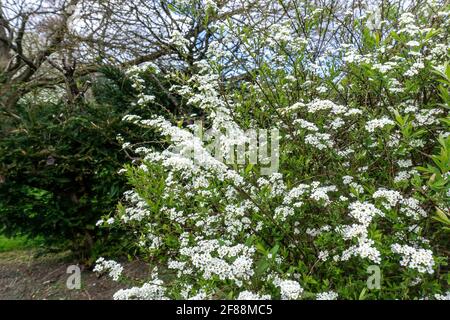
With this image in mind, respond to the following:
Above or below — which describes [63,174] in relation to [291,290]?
above

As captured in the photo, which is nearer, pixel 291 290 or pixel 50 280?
pixel 291 290

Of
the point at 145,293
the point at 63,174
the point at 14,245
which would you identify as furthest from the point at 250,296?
the point at 14,245

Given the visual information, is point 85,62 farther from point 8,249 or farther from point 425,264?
point 425,264

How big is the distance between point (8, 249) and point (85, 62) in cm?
347

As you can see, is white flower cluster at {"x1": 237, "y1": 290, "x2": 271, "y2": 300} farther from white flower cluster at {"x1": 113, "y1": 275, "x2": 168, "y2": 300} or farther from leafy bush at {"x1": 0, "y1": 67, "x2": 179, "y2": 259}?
leafy bush at {"x1": 0, "y1": 67, "x2": 179, "y2": 259}

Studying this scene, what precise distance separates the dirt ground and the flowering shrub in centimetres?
187

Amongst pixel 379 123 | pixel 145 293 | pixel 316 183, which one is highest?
pixel 379 123

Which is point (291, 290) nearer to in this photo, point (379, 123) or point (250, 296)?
point (250, 296)

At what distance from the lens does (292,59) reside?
2738mm

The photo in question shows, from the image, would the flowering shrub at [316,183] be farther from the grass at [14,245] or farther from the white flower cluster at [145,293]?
the grass at [14,245]

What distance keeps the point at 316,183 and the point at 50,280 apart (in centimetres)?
396

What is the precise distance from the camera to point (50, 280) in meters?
4.44

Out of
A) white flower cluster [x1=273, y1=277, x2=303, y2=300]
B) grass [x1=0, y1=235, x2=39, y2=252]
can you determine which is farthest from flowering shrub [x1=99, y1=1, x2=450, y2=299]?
grass [x1=0, y1=235, x2=39, y2=252]
